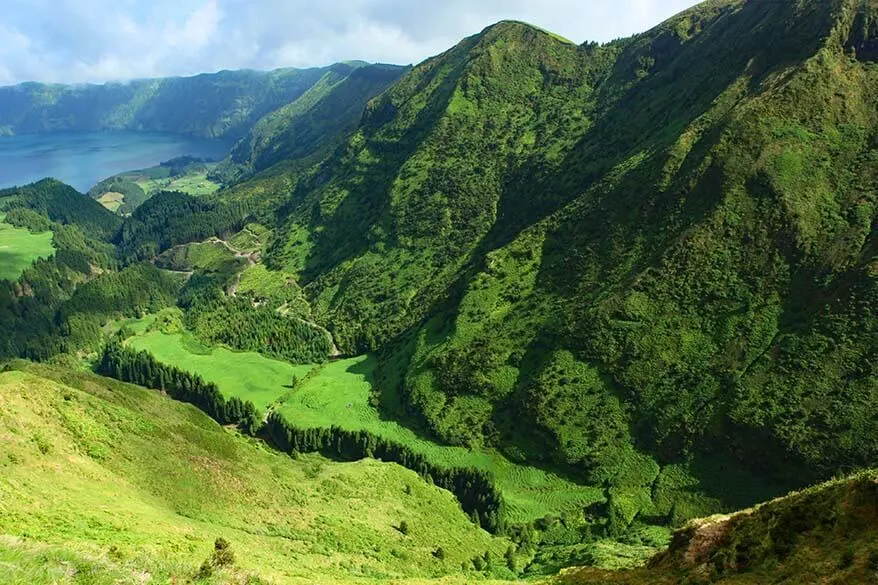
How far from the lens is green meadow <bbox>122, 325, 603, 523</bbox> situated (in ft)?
410

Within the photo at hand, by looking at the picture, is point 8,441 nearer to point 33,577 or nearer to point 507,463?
point 33,577

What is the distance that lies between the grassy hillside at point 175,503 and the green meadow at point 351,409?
584 inches

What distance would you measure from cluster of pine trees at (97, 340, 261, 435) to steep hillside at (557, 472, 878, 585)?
12982cm

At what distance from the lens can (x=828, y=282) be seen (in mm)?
128375

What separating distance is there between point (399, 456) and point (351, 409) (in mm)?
29885

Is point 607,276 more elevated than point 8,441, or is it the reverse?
point 607,276

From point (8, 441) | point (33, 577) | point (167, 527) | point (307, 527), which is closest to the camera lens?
point (33, 577)

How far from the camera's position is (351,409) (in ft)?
545

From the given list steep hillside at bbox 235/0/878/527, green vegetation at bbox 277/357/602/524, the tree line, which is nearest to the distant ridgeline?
steep hillside at bbox 235/0/878/527

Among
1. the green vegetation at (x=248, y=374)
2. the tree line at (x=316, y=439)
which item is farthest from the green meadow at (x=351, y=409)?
the tree line at (x=316, y=439)

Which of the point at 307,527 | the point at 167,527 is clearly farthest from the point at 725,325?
the point at 167,527

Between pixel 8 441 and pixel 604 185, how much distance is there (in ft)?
529

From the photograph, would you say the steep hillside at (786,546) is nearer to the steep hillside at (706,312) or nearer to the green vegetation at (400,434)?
the steep hillside at (706,312)

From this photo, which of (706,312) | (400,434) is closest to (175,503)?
(400,434)
